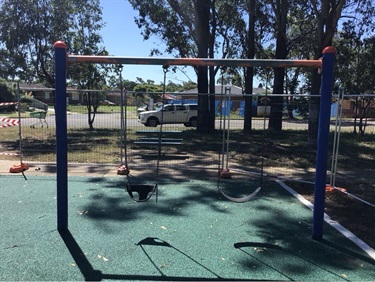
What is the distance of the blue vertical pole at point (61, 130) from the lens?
431cm

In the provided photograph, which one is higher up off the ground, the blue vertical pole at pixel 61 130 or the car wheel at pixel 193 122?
the blue vertical pole at pixel 61 130

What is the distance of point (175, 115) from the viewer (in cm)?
2178

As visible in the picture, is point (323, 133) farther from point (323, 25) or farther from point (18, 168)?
point (323, 25)

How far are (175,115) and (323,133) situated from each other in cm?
1763

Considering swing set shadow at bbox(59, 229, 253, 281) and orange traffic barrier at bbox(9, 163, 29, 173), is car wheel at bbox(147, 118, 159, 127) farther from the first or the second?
swing set shadow at bbox(59, 229, 253, 281)

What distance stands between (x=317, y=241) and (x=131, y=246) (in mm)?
2316

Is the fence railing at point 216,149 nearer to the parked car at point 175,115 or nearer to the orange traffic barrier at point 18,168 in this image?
the orange traffic barrier at point 18,168

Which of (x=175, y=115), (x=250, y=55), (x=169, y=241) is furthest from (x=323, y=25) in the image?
(x=175, y=115)

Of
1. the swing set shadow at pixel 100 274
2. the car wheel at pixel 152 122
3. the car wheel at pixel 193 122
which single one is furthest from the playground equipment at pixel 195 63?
the car wheel at pixel 152 122

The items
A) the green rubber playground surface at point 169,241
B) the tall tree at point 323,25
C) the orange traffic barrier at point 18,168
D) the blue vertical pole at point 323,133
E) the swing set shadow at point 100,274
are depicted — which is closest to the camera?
the swing set shadow at point 100,274

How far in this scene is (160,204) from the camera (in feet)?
19.4

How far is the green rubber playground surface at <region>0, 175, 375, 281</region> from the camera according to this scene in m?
3.61

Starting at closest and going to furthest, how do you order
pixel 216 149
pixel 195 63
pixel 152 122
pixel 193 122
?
pixel 195 63
pixel 216 149
pixel 193 122
pixel 152 122

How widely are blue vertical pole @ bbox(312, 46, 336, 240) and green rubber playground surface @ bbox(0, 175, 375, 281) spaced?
1.06 feet
